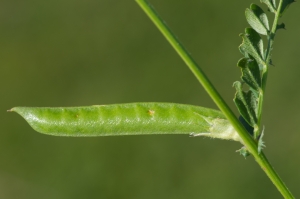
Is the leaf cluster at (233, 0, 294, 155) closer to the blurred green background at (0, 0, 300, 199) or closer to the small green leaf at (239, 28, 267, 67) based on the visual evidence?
the small green leaf at (239, 28, 267, 67)

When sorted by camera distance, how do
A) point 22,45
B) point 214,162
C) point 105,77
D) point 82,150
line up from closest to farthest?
point 214,162 < point 82,150 < point 105,77 < point 22,45

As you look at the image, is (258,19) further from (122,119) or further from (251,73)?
(122,119)

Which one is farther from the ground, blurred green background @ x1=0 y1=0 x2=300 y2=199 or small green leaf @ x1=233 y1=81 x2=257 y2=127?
blurred green background @ x1=0 y1=0 x2=300 y2=199

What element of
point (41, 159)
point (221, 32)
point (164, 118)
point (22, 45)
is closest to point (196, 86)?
point (221, 32)

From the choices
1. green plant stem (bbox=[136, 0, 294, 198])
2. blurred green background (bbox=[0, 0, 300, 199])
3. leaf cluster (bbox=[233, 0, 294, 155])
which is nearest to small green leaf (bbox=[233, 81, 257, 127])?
leaf cluster (bbox=[233, 0, 294, 155])

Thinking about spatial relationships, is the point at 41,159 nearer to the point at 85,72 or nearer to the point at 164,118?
the point at 85,72

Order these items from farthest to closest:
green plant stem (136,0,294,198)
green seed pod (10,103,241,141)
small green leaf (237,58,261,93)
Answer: green seed pod (10,103,241,141) < small green leaf (237,58,261,93) < green plant stem (136,0,294,198)
